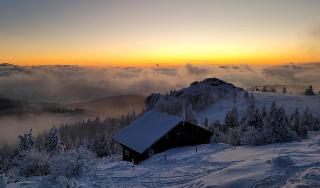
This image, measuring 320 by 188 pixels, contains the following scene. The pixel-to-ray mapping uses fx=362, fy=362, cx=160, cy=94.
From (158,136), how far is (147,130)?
3.92 m

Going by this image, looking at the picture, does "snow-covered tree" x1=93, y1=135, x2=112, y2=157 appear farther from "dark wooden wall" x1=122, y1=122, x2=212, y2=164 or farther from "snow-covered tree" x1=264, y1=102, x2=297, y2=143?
"snow-covered tree" x1=264, y1=102, x2=297, y2=143

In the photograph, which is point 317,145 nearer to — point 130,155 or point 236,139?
point 236,139

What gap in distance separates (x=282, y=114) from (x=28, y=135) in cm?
4471

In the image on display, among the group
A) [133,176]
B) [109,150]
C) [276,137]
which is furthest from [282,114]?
[109,150]

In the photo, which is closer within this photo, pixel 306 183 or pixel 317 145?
pixel 306 183

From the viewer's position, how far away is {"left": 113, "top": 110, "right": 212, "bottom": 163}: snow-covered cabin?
47438 mm

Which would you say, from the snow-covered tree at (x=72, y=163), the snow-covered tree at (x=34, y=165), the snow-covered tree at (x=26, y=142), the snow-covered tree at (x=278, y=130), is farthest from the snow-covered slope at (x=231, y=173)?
the snow-covered tree at (x=26, y=142)

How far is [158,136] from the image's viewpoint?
47656mm

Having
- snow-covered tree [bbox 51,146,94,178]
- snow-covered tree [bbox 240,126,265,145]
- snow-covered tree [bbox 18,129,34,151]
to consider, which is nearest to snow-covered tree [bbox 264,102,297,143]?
snow-covered tree [bbox 240,126,265,145]

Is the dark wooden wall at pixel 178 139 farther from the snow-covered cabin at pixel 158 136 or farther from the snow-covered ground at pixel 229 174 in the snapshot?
the snow-covered ground at pixel 229 174

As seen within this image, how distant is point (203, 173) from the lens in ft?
85.5

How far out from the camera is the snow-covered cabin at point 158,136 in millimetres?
47438

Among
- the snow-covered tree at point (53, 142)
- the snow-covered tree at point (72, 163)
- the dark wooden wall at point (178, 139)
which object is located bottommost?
the snow-covered tree at point (53, 142)

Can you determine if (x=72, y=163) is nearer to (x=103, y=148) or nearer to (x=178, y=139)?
(x=178, y=139)
